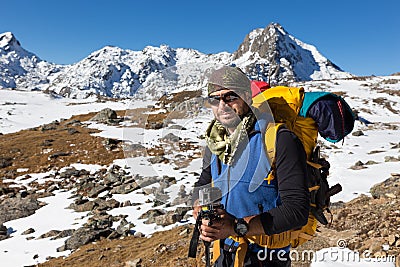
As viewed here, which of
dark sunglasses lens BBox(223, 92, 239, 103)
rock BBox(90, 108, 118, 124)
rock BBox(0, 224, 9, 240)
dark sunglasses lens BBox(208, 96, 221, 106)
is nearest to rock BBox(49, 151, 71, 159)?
rock BBox(0, 224, 9, 240)

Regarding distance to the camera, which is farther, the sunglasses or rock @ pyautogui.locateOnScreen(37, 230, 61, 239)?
rock @ pyautogui.locateOnScreen(37, 230, 61, 239)

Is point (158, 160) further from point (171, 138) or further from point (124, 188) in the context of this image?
point (124, 188)

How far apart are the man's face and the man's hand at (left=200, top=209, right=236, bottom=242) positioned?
0.58m

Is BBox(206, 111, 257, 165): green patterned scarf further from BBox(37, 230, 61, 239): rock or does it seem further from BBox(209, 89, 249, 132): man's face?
BBox(37, 230, 61, 239): rock

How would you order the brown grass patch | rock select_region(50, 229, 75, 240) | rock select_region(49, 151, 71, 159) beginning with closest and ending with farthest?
rock select_region(50, 229, 75, 240) < the brown grass patch < rock select_region(49, 151, 71, 159)

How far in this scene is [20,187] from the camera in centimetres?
1745

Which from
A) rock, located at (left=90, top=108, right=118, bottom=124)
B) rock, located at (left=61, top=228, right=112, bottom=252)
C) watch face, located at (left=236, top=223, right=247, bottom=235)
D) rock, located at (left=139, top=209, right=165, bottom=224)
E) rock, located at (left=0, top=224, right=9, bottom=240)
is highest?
rock, located at (left=90, top=108, right=118, bottom=124)

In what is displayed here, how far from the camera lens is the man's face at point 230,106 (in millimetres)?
2014

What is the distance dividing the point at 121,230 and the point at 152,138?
9165 mm

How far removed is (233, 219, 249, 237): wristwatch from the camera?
1886 millimetres

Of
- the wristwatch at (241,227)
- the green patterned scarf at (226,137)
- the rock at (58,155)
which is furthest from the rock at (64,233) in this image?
the rock at (58,155)

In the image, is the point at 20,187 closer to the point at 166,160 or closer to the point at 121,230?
the point at 121,230

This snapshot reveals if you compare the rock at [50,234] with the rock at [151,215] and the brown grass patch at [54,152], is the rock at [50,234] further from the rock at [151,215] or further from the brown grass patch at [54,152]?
the brown grass patch at [54,152]

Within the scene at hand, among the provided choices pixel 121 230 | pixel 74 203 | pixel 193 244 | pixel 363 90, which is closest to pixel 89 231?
pixel 121 230
